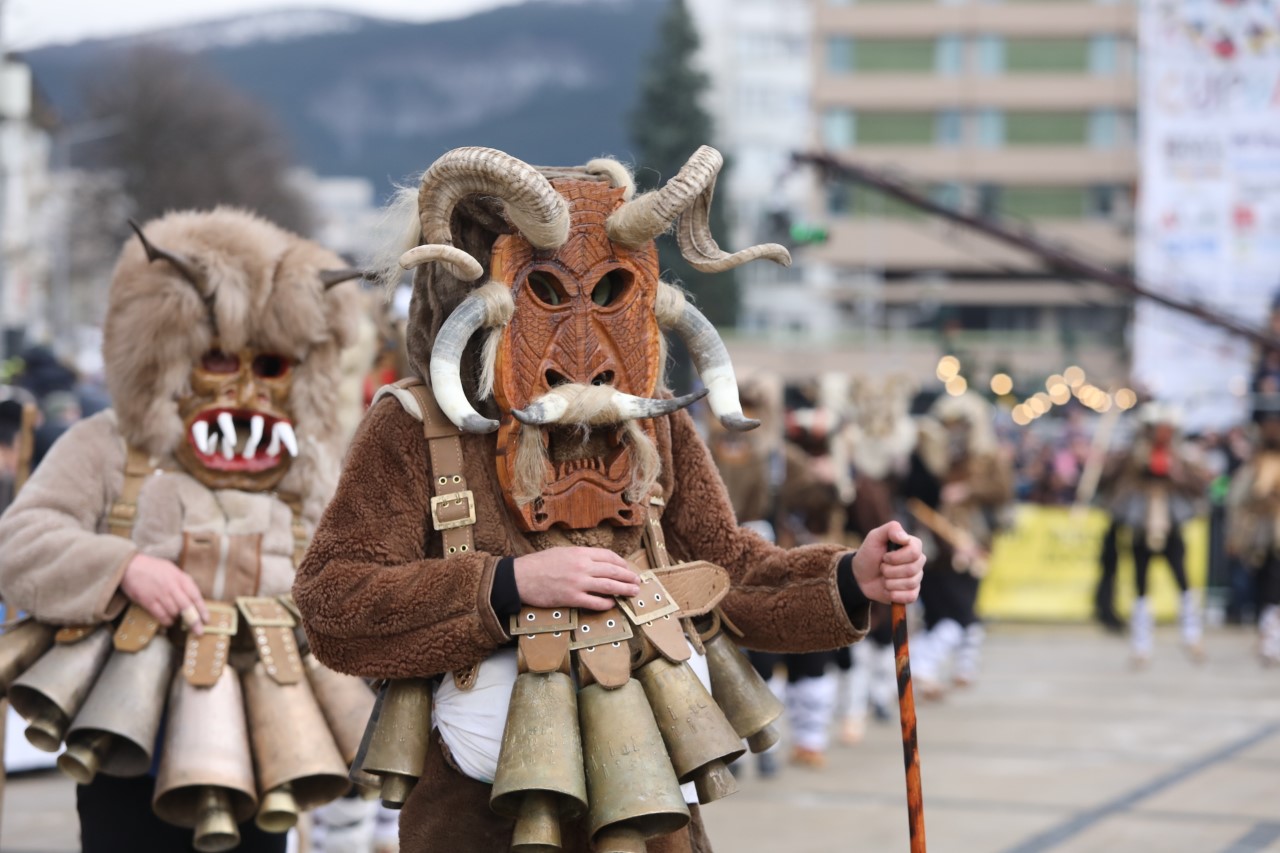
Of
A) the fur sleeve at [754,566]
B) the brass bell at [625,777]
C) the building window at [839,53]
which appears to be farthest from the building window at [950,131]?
the brass bell at [625,777]

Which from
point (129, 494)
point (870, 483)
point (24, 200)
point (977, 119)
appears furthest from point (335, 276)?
point (24, 200)

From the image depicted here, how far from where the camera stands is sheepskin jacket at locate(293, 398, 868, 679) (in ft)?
11.3

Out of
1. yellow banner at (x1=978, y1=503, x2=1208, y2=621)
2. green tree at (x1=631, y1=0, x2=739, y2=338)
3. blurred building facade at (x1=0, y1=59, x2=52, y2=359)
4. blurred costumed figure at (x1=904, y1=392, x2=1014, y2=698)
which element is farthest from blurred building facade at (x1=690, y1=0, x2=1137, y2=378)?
blurred costumed figure at (x1=904, y1=392, x2=1014, y2=698)

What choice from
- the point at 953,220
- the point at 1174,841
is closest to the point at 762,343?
the point at 953,220

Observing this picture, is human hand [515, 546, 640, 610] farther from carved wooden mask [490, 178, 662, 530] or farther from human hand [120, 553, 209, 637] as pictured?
human hand [120, 553, 209, 637]

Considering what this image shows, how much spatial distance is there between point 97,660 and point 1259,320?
14.4m

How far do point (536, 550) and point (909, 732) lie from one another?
2.65 ft

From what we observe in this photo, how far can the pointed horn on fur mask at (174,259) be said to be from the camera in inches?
190

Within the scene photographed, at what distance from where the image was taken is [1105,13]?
63.2m

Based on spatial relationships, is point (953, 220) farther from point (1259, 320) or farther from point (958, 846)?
point (958, 846)

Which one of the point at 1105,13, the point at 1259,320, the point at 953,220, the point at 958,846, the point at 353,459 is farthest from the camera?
the point at 1105,13

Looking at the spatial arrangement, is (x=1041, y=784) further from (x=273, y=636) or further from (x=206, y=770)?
(x=206, y=770)

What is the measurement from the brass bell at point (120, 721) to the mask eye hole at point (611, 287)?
171 cm

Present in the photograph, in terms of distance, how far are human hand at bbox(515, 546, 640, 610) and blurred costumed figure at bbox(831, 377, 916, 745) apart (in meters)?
6.19
